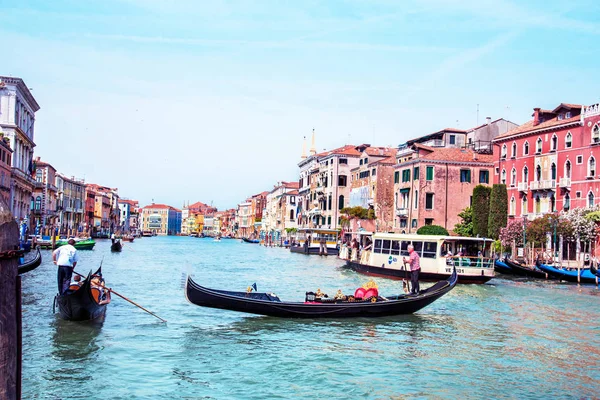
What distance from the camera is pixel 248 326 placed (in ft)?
35.5

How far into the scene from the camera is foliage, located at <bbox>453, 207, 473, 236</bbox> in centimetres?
3238

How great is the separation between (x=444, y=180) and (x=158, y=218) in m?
122

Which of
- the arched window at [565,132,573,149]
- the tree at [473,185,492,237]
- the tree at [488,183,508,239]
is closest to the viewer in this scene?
the arched window at [565,132,573,149]

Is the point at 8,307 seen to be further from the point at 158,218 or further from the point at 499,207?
the point at 158,218

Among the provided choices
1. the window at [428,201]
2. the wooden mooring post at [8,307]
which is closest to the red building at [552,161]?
the window at [428,201]

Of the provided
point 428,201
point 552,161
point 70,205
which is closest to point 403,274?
point 552,161

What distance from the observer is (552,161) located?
87.8 feet

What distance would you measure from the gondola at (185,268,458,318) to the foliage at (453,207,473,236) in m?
20.8

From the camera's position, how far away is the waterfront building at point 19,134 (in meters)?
38.3

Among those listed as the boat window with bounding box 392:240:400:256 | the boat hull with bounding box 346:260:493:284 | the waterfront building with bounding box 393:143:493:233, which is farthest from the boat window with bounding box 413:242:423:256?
the waterfront building with bounding box 393:143:493:233

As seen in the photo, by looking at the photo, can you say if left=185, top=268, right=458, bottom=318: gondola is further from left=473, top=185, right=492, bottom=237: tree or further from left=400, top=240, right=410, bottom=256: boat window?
left=473, top=185, right=492, bottom=237: tree

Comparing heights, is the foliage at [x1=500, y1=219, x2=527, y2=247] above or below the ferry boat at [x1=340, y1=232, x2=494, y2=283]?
above

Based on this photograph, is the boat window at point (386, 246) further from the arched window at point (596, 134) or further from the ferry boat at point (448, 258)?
the arched window at point (596, 134)

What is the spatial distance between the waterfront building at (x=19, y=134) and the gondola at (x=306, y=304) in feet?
95.8
